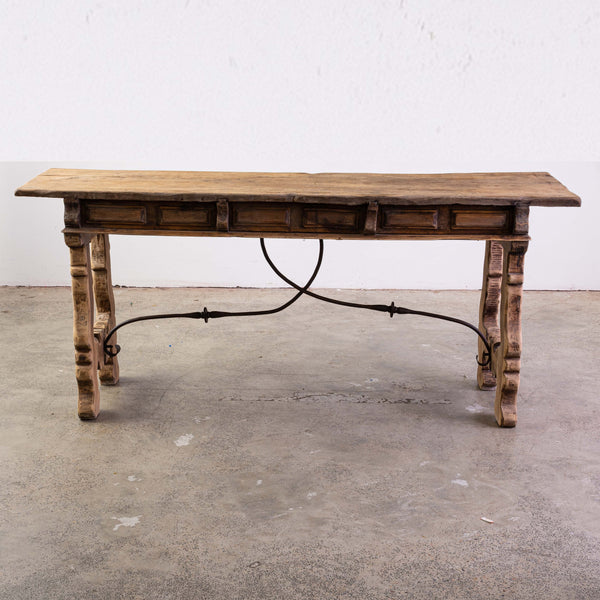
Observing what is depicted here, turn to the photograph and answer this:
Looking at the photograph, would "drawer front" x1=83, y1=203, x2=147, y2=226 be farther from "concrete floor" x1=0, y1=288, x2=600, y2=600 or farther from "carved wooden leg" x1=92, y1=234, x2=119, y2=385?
"concrete floor" x1=0, y1=288, x2=600, y2=600

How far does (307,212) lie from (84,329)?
998mm

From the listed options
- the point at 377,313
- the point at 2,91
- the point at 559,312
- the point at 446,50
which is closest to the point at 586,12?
the point at 446,50

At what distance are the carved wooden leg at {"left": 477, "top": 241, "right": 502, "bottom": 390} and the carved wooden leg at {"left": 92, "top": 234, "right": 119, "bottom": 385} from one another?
64.3 inches

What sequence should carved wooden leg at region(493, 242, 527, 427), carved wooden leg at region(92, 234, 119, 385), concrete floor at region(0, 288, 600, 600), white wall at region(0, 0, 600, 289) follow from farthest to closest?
white wall at region(0, 0, 600, 289) → carved wooden leg at region(92, 234, 119, 385) → carved wooden leg at region(493, 242, 527, 427) → concrete floor at region(0, 288, 600, 600)

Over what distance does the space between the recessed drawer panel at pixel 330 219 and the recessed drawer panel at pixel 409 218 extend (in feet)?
0.37

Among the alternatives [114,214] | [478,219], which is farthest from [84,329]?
[478,219]

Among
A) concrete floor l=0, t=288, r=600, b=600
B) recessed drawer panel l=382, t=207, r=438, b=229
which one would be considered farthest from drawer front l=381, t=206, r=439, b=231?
concrete floor l=0, t=288, r=600, b=600

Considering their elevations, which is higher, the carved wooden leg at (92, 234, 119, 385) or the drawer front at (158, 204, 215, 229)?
the drawer front at (158, 204, 215, 229)

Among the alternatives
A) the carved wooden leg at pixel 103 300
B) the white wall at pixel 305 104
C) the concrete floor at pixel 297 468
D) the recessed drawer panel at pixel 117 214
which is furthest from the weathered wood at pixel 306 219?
the white wall at pixel 305 104

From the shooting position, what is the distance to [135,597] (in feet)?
6.86

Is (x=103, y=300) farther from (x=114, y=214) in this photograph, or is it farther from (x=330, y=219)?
(x=330, y=219)

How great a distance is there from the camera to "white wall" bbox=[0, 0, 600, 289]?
4.85 metres

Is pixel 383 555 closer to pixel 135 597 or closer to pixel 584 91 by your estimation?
pixel 135 597

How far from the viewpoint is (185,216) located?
115 inches
